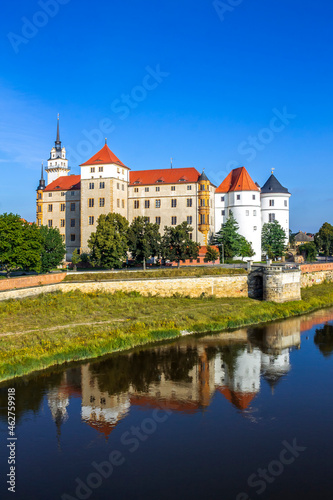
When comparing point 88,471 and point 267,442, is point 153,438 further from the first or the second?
point 267,442

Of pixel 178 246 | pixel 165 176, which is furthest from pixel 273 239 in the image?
pixel 178 246

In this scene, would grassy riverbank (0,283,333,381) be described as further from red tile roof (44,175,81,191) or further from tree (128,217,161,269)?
red tile roof (44,175,81,191)

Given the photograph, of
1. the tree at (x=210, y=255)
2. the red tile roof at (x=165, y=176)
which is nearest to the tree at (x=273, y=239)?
the red tile roof at (x=165, y=176)

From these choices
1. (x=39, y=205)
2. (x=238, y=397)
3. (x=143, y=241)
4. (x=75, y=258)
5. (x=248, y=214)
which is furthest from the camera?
(x=39, y=205)

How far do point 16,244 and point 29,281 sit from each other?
16.6ft

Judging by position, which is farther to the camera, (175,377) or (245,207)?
(245,207)

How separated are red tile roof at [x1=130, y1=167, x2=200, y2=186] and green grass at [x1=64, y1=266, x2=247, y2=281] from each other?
24.7 metres

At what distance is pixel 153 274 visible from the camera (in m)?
44.9

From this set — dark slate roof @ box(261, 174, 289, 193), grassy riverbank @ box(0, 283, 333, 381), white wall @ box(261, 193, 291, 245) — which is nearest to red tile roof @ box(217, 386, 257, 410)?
grassy riverbank @ box(0, 283, 333, 381)

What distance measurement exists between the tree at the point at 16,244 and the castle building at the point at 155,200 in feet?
75.6

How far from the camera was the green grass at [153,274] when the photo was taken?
4316 centimetres

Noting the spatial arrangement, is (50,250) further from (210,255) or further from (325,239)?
(325,239)

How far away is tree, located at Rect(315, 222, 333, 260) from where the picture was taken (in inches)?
3716

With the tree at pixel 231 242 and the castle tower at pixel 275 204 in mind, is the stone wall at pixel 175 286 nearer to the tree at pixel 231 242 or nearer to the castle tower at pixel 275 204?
the tree at pixel 231 242
